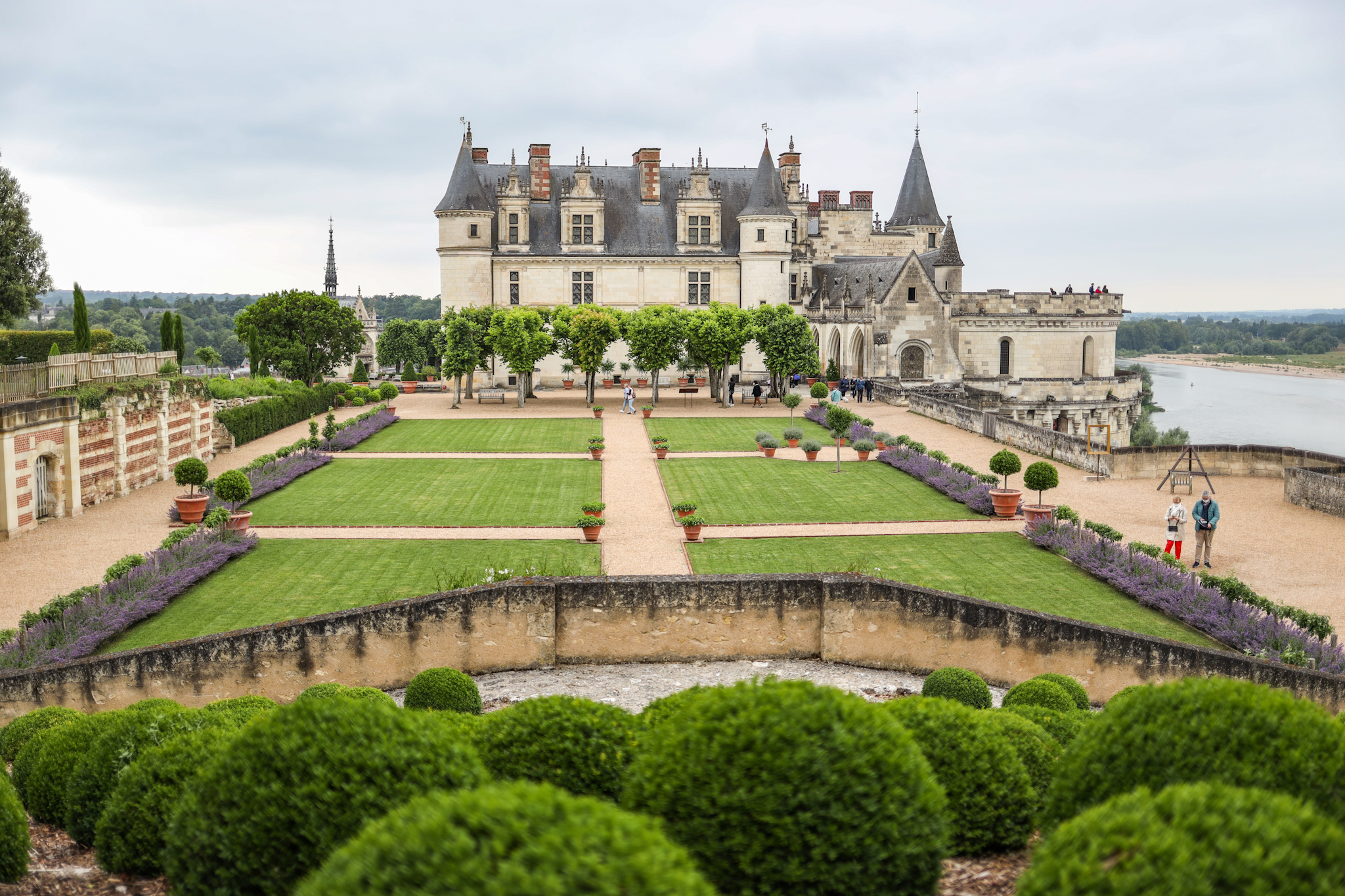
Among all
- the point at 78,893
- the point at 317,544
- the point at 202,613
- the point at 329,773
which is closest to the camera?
the point at 329,773

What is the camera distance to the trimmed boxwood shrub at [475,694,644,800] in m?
6.16

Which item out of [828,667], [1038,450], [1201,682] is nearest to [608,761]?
[1201,682]

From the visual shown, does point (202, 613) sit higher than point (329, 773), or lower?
lower

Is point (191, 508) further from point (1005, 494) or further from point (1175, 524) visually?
point (1175, 524)

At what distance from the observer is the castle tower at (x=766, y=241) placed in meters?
59.8

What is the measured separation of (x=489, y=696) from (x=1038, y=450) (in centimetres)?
2440

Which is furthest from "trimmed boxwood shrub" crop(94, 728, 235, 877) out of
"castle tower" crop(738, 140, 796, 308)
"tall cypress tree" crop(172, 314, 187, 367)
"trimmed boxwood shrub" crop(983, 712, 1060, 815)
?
"castle tower" crop(738, 140, 796, 308)

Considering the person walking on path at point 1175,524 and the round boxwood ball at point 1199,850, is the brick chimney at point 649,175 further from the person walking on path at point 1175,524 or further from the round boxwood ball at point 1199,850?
the round boxwood ball at point 1199,850

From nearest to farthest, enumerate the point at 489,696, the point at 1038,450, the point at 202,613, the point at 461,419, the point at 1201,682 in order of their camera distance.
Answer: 1. the point at 1201,682
2. the point at 489,696
3. the point at 202,613
4. the point at 1038,450
5. the point at 461,419

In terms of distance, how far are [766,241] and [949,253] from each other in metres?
10.5

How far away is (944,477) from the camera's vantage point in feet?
92.4

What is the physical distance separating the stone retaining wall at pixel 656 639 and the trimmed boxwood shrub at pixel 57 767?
5.13 metres

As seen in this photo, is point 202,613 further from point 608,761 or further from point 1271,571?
point 1271,571

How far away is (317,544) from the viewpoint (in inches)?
854
